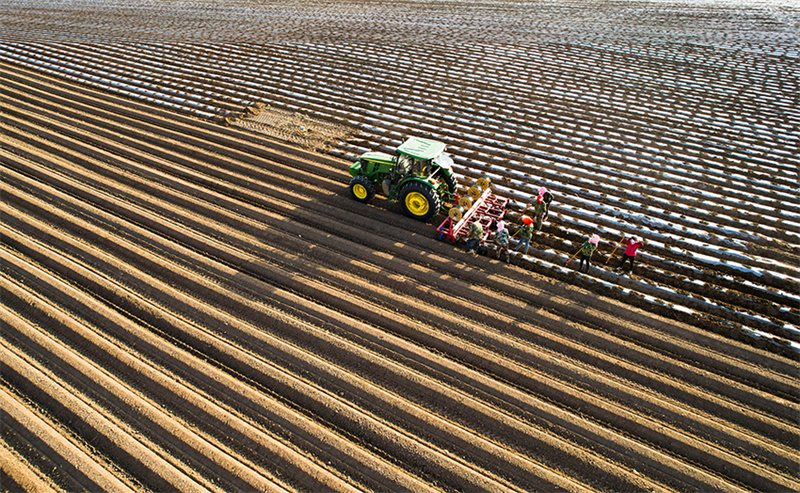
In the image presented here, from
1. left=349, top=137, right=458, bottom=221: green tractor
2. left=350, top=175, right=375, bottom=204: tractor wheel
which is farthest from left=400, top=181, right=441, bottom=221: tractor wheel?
left=350, top=175, right=375, bottom=204: tractor wheel

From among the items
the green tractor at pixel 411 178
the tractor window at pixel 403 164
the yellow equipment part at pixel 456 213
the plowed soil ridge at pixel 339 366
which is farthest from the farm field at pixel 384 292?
the tractor window at pixel 403 164

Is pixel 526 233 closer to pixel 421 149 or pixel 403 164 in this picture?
pixel 421 149

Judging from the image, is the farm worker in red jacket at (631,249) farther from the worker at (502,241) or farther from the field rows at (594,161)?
the worker at (502,241)

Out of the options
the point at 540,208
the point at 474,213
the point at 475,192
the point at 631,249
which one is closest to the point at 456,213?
the point at 474,213

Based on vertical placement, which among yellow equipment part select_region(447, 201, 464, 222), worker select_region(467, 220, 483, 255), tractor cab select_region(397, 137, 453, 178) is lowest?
worker select_region(467, 220, 483, 255)

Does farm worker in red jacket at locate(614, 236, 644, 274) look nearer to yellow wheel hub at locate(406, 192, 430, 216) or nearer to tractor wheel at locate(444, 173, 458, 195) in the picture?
tractor wheel at locate(444, 173, 458, 195)

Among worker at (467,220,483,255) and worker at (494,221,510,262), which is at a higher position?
worker at (494,221,510,262)
